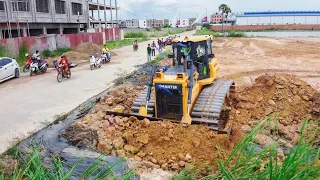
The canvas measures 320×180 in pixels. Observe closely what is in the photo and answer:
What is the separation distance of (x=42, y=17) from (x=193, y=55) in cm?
3087

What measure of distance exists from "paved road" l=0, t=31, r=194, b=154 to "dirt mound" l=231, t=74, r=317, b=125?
591 cm

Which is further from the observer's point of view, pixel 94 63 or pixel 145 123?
pixel 94 63

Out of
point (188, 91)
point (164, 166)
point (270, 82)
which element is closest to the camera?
point (164, 166)

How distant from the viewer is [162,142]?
635cm

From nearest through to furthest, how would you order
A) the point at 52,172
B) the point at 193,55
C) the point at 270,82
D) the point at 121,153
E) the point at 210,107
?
the point at 52,172
the point at 121,153
the point at 210,107
the point at 193,55
the point at 270,82

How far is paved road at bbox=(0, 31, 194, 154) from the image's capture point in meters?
8.71

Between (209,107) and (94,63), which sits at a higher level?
(94,63)

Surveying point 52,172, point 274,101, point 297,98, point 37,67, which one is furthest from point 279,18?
point 52,172

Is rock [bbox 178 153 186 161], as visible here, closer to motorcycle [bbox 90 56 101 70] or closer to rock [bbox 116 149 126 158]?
rock [bbox 116 149 126 158]

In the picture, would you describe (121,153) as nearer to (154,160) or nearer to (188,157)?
(154,160)

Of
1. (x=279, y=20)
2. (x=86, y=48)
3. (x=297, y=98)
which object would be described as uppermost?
(x=279, y=20)

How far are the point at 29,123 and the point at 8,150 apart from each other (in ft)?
7.04

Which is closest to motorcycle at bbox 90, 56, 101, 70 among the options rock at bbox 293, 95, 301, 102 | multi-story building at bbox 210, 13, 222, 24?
rock at bbox 293, 95, 301, 102

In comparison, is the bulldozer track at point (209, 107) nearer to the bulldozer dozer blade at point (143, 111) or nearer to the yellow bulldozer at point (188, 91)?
the yellow bulldozer at point (188, 91)
